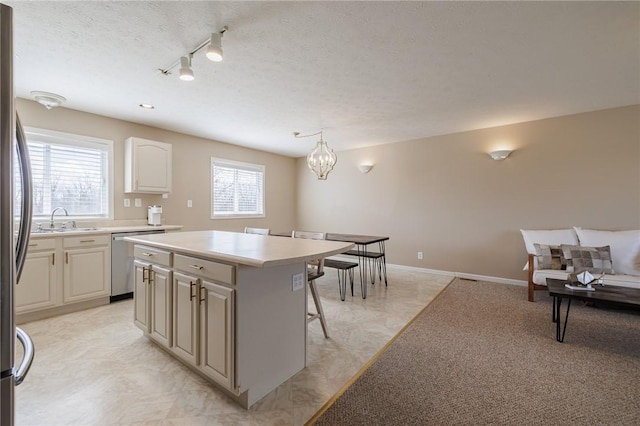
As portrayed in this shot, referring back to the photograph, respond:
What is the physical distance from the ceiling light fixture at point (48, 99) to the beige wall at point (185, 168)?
285mm

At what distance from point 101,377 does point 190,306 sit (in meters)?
0.83

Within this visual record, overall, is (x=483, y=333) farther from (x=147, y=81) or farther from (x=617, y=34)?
(x=147, y=81)

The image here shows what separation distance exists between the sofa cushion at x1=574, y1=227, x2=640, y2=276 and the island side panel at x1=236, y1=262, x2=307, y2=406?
3.63m

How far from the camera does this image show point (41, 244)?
281 centimetres

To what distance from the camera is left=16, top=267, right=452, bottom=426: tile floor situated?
1.55 m

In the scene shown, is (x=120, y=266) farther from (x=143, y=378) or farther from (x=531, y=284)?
(x=531, y=284)

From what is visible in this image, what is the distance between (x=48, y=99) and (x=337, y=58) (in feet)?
10.4

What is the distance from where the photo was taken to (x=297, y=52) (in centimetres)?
223

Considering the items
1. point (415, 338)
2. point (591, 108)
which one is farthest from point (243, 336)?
point (591, 108)

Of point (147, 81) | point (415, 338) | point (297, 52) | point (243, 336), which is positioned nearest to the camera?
point (243, 336)

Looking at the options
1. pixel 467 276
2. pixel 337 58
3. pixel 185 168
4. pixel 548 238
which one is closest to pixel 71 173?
pixel 185 168

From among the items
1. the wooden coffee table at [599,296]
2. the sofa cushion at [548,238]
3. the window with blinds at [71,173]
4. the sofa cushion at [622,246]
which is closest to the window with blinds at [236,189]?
the window with blinds at [71,173]

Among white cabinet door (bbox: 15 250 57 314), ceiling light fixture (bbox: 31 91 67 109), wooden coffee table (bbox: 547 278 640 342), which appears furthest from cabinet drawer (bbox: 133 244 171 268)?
wooden coffee table (bbox: 547 278 640 342)

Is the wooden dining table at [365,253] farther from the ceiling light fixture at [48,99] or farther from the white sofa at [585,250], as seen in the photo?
the ceiling light fixture at [48,99]
